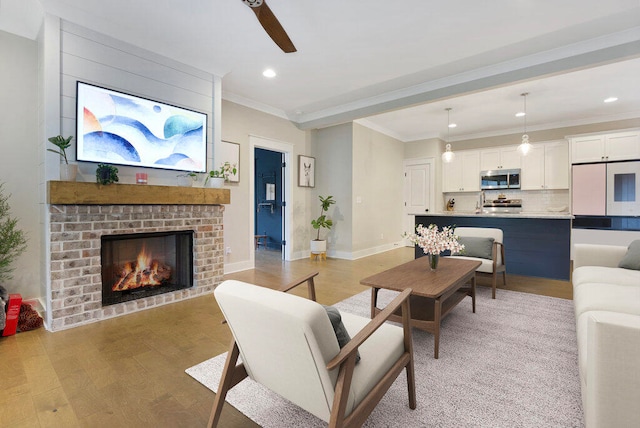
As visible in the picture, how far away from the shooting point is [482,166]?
7262 millimetres

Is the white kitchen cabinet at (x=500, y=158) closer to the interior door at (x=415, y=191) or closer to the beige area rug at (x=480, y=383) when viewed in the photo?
the interior door at (x=415, y=191)

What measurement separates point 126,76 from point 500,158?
7.29m

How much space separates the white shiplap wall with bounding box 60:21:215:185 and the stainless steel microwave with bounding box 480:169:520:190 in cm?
626

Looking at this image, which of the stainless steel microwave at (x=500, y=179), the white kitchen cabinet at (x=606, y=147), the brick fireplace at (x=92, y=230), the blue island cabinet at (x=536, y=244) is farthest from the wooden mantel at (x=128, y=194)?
the white kitchen cabinet at (x=606, y=147)

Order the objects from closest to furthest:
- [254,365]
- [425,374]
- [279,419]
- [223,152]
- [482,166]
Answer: [254,365]
[279,419]
[425,374]
[223,152]
[482,166]

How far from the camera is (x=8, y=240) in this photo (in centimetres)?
278

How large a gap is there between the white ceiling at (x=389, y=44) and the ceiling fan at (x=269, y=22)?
500 mm

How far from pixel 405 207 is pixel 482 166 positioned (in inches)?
79.8

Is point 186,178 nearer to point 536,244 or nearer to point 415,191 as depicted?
point 536,244

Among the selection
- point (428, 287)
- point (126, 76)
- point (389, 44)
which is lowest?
point (428, 287)

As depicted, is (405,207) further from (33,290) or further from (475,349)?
(33,290)

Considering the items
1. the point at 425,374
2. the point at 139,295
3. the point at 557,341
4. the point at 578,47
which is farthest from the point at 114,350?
the point at 578,47

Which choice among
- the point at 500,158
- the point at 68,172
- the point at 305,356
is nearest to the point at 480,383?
the point at 305,356

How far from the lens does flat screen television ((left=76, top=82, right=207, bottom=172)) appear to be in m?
2.86
